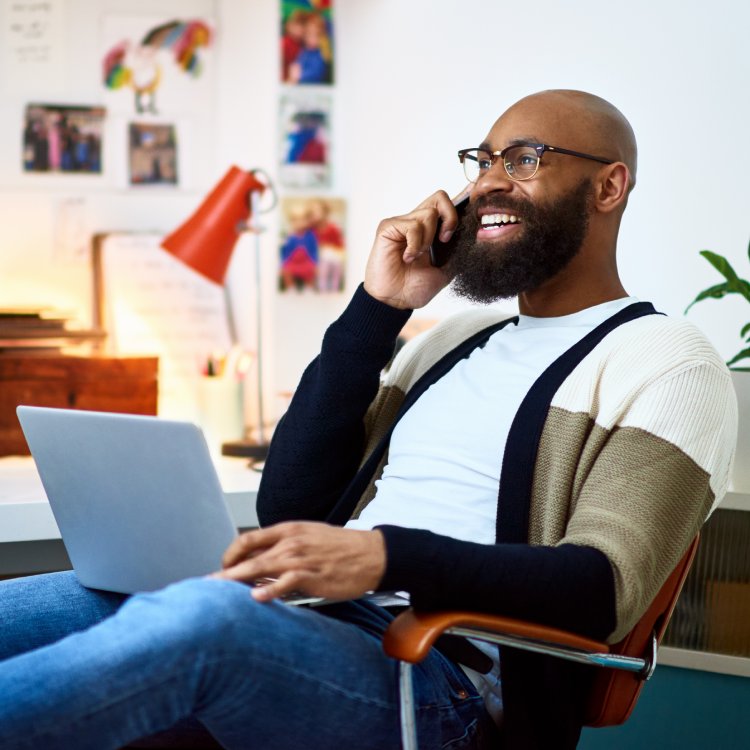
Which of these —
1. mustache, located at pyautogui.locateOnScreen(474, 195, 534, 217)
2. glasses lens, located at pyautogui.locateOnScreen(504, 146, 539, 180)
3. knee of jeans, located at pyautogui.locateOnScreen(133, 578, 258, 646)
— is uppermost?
glasses lens, located at pyautogui.locateOnScreen(504, 146, 539, 180)

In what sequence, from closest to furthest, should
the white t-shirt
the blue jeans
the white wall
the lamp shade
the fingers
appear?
the blue jeans
the fingers
the white t-shirt
the white wall
the lamp shade

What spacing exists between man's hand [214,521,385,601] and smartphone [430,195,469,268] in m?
0.72

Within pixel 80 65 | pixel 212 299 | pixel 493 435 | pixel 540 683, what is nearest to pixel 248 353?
pixel 212 299

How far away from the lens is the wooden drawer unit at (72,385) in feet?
8.12

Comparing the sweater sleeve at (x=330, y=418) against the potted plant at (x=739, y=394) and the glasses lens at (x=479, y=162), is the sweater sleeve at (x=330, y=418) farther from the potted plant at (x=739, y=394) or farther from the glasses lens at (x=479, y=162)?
the potted plant at (x=739, y=394)

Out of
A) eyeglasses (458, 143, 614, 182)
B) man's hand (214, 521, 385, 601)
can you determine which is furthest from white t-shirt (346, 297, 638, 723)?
man's hand (214, 521, 385, 601)

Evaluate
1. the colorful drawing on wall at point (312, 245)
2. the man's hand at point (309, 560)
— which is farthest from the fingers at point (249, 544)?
the colorful drawing on wall at point (312, 245)

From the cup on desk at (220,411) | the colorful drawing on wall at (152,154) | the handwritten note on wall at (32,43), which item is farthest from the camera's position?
the colorful drawing on wall at (152,154)

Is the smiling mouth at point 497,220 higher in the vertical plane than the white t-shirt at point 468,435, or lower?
higher

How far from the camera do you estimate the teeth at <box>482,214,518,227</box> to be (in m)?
1.71

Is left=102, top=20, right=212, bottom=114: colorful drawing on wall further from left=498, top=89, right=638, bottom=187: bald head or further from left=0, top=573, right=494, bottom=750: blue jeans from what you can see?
left=0, top=573, right=494, bottom=750: blue jeans

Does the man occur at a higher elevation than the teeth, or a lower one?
lower

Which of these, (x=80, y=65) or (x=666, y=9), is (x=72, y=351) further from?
(x=666, y=9)

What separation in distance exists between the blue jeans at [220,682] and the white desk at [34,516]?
0.71 meters
